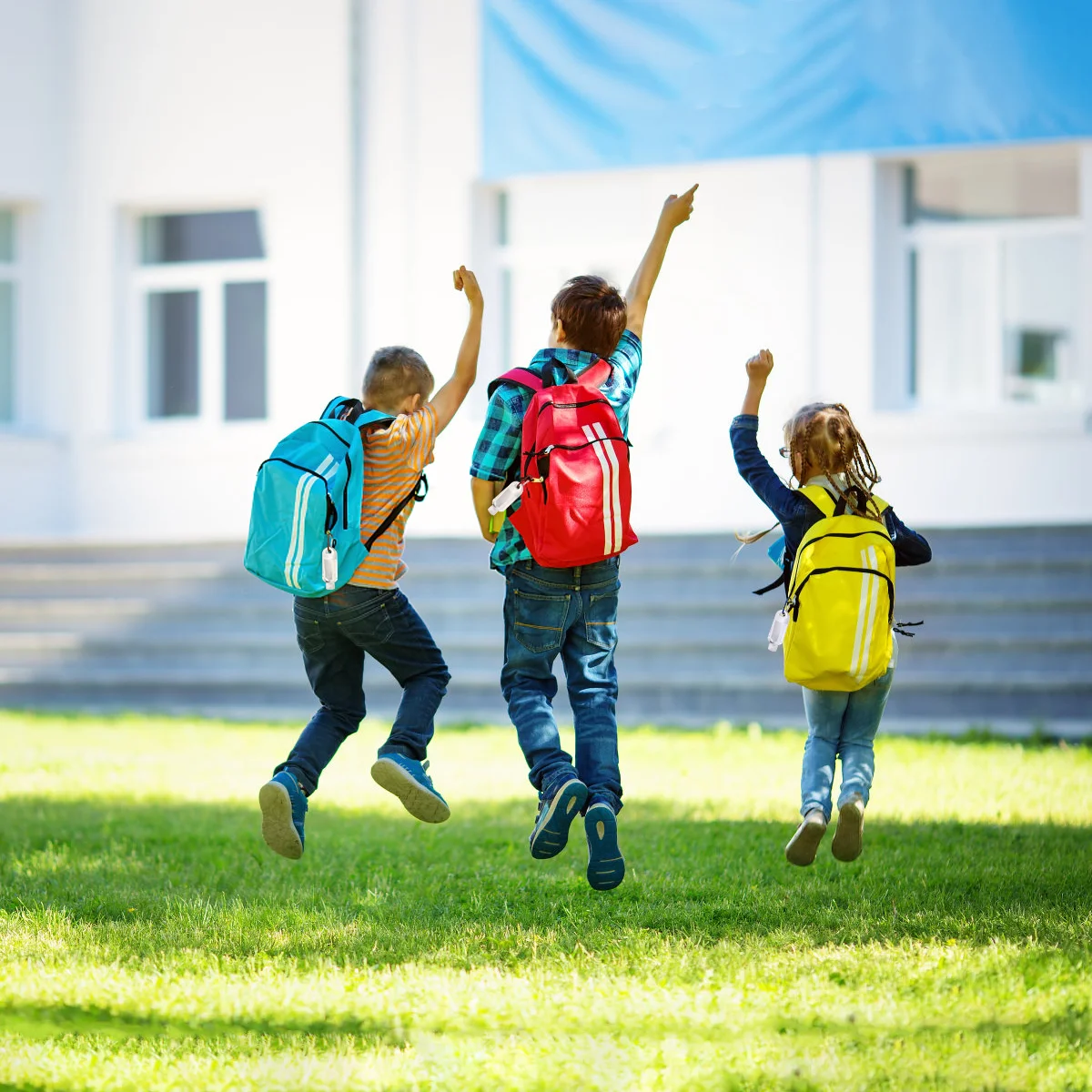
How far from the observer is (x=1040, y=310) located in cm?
1220

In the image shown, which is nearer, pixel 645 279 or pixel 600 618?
pixel 600 618

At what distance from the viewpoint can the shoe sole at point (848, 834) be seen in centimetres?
504

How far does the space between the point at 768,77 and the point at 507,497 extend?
306 inches

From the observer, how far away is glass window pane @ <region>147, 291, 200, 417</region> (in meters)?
14.8

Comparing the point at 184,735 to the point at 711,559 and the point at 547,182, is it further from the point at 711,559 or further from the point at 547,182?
the point at 547,182

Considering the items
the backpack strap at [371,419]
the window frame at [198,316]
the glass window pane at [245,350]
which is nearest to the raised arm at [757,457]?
the backpack strap at [371,419]

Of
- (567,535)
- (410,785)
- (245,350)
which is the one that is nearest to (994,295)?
(245,350)

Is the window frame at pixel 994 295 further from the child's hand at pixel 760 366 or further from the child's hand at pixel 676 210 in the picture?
the child's hand at pixel 760 366

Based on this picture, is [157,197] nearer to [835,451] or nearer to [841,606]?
[835,451]

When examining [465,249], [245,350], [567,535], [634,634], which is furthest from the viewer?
[245,350]

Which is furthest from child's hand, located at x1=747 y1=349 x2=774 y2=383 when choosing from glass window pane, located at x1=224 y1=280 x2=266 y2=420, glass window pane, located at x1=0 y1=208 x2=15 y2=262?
glass window pane, located at x1=0 y1=208 x2=15 y2=262

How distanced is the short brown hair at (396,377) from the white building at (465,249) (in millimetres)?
6968

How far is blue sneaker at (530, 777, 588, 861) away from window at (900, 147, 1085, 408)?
8361mm

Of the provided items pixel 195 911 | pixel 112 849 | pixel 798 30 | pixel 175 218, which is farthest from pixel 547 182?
pixel 195 911
